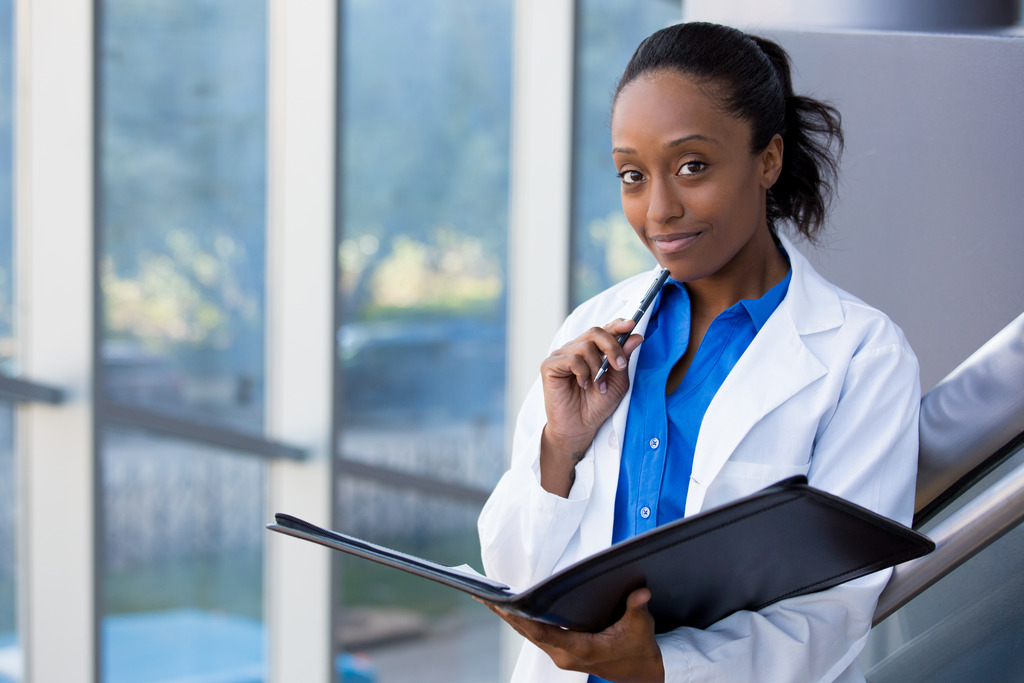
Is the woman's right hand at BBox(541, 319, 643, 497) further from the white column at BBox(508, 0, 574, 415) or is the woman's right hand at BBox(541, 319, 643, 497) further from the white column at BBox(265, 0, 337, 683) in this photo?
the white column at BBox(508, 0, 574, 415)

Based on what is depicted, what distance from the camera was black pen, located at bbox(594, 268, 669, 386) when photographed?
1296mm

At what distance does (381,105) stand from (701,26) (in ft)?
9.45

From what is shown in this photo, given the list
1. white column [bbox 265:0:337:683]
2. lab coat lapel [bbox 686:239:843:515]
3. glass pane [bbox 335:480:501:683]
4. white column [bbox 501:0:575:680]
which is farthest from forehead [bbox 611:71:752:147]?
white column [bbox 501:0:575:680]

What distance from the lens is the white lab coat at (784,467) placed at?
1.10 metres

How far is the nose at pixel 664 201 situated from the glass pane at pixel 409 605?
3019mm

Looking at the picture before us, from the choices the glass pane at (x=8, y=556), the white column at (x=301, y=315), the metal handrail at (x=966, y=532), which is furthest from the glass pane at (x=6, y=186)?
the metal handrail at (x=966, y=532)

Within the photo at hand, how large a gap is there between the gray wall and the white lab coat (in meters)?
0.49

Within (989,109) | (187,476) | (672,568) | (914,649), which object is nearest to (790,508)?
(672,568)

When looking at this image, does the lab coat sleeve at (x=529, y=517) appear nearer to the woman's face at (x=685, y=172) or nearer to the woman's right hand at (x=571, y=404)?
the woman's right hand at (x=571, y=404)

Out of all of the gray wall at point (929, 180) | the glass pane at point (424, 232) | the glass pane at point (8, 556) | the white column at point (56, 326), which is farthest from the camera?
the glass pane at point (424, 232)

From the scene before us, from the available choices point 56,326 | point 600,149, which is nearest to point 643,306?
point 56,326

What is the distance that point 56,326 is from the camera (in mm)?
2998

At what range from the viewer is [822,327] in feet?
3.95

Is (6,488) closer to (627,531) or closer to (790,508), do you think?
(627,531)
